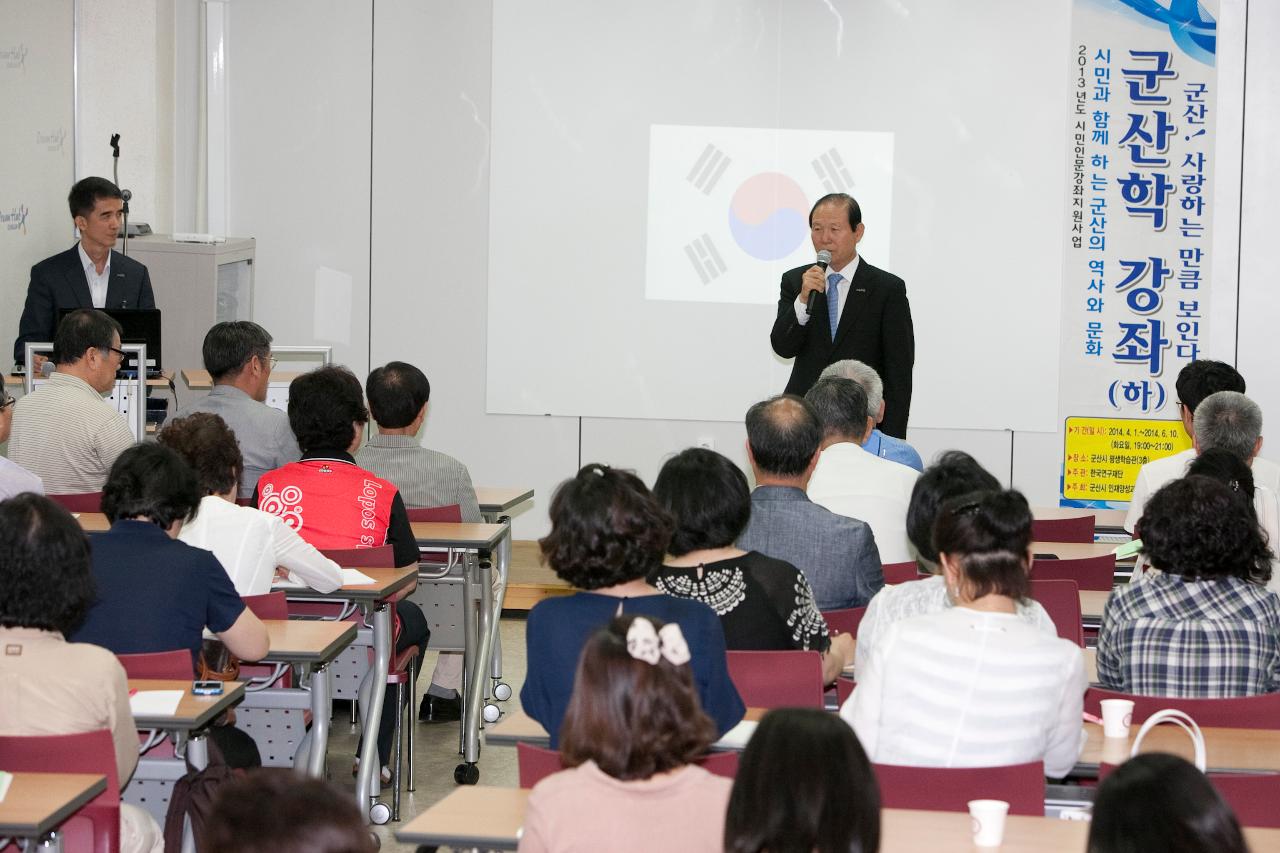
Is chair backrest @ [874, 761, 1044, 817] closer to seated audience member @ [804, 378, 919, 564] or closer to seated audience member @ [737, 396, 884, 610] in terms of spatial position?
seated audience member @ [737, 396, 884, 610]

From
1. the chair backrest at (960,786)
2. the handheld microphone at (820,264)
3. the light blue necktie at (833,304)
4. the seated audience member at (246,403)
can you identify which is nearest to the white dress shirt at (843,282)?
the light blue necktie at (833,304)

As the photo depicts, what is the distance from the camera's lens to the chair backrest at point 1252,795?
2.32 m

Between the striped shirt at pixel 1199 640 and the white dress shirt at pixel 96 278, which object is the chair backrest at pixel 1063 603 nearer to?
the striped shirt at pixel 1199 640

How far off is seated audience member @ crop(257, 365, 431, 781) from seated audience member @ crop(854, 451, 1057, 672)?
1.61 m

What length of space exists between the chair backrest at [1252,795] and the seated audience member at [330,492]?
2.51 m

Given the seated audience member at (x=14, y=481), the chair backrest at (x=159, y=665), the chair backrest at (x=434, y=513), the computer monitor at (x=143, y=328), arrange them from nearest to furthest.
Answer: the chair backrest at (x=159, y=665)
the seated audience member at (x=14, y=481)
the chair backrest at (x=434, y=513)
the computer monitor at (x=143, y=328)

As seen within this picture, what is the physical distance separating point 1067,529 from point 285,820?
14.1 ft

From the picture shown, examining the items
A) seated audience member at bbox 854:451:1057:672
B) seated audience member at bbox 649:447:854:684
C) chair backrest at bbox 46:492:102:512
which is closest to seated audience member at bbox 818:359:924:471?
→ seated audience member at bbox 854:451:1057:672

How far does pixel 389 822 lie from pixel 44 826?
2.25 m

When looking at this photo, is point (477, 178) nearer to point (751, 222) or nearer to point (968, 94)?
point (751, 222)

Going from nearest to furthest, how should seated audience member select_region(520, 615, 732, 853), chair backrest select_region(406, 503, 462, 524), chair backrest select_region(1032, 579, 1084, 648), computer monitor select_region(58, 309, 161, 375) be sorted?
seated audience member select_region(520, 615, 732, 853) < chair backrest select_region(1032, 579, 1084, 648) < chair backrest select_region(406, 503, 462, 524) < computer monitor select_region(58, 309, 161, 375)

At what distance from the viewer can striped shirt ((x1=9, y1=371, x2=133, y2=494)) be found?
16.3 ft

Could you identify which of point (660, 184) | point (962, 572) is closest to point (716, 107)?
point (660, 184)

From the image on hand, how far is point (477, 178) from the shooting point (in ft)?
25.0
